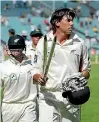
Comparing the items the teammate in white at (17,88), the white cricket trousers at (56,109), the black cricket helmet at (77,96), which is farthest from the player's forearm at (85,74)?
the teammate in white at (17,88)

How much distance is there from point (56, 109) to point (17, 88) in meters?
0.92

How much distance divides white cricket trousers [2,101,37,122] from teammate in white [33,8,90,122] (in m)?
0.72

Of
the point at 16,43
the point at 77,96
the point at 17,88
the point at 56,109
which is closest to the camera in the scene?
the point at 77,96

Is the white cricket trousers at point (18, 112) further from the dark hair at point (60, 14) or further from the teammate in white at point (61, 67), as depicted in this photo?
the dark hair at point (60, 14)

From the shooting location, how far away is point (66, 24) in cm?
661

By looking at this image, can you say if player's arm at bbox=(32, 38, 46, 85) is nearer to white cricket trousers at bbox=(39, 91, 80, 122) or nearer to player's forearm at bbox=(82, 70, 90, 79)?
white cricket trousers at bbox=(39, 91, 80, 122)

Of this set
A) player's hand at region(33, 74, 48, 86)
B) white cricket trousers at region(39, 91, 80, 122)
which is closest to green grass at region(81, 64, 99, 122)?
white cricket trousers at region(39, 91, 80, 122)

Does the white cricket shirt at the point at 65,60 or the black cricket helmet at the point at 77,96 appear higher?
the white cricket shirt at the point at 65,60

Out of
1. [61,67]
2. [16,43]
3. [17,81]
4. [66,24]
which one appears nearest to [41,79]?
[61,67]

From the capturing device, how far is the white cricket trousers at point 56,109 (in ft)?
21.4

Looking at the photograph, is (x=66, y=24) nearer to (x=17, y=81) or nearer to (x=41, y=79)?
(x=41, y=79)

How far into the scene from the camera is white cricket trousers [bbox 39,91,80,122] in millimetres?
6516

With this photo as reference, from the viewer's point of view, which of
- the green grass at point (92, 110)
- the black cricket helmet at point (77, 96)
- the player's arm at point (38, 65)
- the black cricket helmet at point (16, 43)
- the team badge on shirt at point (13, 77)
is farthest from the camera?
the green grass at point (92, 110)

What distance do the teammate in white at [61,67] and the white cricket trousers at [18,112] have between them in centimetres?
72
